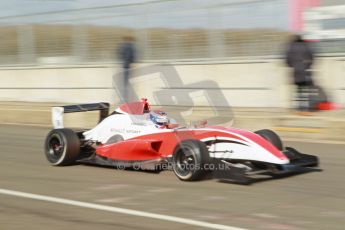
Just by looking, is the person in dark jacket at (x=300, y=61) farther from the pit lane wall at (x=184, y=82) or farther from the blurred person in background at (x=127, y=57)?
the blurred person in background at (x=127, y=57)

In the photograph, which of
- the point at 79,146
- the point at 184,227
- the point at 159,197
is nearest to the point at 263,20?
the point at 79,146

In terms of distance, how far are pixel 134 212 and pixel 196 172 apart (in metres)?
1.48

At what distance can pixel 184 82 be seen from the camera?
16859mm

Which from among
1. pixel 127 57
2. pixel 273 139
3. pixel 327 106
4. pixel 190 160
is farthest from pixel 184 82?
pixel 190 160

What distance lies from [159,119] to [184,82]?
8498mm

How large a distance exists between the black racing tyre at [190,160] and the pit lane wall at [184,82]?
3.97 feet

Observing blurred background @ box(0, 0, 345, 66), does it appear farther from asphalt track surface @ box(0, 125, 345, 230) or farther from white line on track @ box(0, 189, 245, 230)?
white line on track @ box(0, 189, 245, 230)

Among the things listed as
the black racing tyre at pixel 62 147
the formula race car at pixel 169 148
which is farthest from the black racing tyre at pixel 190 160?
the black racing tyre at pixel 62 147

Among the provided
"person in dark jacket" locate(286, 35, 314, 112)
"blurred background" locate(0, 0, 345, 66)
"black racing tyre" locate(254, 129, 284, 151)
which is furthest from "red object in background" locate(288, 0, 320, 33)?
"black racing tyre" locate(254, 129, 284, 151)

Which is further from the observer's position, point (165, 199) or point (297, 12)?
point (297, 12)

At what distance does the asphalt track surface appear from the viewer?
19.3ft

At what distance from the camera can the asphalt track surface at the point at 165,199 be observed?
19.3 ft

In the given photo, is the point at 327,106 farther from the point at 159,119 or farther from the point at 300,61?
the point at 159,119

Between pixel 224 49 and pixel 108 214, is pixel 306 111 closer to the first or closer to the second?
pixel 224 49
